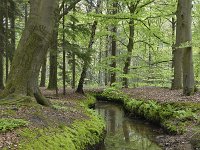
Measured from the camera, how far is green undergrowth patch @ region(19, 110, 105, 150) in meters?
7.35

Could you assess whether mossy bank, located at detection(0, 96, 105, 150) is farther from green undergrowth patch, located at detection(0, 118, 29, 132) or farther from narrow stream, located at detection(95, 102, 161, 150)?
narrow stream, located at detection(95, 102, 161, 150)

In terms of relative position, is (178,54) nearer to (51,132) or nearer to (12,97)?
(12,97)

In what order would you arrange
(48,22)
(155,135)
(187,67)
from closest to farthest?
1. (48,22)
2. (155,135)
3. (187,67)

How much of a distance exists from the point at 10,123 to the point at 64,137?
150 centimetres

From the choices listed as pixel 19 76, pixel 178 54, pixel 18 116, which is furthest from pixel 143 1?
pixel 18 116

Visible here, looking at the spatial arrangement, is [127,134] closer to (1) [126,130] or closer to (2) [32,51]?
(1) [126,130]

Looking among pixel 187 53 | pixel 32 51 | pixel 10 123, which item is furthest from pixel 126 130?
pixel 10 123

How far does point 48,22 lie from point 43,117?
4.13 metres

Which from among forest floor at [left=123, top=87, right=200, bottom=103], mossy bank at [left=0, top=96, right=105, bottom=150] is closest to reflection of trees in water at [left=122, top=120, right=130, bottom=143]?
mossy bank at [left=0, top=96, right=105, bottom=150]

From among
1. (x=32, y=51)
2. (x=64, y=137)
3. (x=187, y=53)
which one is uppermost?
(x=187, y=53)

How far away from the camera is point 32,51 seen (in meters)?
11.9

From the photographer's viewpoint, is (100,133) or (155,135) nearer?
(100,133)

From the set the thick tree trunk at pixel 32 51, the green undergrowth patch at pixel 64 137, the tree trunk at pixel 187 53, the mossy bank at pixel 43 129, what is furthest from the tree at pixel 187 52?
the thick tree trunk at pixel 32 51

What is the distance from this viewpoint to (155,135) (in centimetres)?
1335
